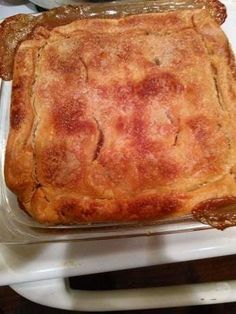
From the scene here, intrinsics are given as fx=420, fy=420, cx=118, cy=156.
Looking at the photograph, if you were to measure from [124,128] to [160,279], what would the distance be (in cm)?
57

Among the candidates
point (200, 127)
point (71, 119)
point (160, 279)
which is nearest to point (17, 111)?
point (71, 119)

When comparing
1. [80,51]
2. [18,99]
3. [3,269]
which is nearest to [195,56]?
[80,51]

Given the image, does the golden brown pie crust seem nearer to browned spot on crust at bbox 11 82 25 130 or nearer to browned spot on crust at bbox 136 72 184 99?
browned spot on crust at bbox 11 82 25 130

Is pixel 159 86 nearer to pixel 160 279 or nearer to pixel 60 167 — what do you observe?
pixel 60 167

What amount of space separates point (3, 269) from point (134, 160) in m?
0.29

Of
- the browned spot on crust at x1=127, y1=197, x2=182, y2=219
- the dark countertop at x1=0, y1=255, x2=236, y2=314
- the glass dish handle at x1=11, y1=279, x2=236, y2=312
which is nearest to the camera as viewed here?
the browned spot on crust at x1=127, y1=197, x2=182, y2=219

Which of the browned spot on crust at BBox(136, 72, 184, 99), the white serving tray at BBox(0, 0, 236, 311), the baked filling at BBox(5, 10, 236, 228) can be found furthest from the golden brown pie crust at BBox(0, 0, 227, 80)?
the white serving tray at BBox(0, 0, 236, 311)

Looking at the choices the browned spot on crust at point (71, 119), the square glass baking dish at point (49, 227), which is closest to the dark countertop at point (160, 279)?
the square glass baking dish at point (49, 227)

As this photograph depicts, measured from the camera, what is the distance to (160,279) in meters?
1.09

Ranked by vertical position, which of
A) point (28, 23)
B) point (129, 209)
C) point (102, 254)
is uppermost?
point (28, 23)

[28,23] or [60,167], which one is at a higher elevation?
[28,23]

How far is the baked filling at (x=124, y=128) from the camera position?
2.11 ft

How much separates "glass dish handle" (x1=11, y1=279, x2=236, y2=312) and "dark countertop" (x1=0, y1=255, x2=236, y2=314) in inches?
11.9

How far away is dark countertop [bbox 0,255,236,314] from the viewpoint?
1081 millimetres
